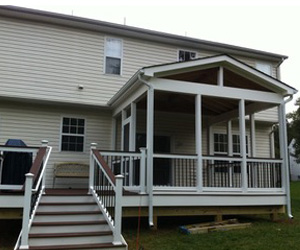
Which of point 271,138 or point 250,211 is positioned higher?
point 271,138

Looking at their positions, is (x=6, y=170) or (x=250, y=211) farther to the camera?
(x=250, y=211)

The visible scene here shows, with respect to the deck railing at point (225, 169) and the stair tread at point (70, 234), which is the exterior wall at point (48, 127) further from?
the stair tread at point (70, 234)

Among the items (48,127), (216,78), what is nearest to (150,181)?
(216,78)

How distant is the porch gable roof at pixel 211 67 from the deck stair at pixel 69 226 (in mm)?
3084

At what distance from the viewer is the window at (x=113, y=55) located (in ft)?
35.7

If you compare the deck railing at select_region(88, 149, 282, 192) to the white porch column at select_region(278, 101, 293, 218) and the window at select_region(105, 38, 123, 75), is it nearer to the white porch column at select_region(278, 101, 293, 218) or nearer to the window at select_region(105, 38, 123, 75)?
the white porch column at select_region(278, 101, 293, 218)

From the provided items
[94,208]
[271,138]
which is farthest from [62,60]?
[271,138]

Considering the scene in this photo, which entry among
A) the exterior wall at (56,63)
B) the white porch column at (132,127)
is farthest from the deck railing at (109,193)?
the exterior wall at (56,63)

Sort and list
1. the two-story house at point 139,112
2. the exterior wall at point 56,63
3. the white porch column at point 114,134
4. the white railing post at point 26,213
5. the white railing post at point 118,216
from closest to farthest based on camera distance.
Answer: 1. the white railing post at point 26,213
2. the white railing post at point 118,216
3. the two-story house at point 139,112
4. the exterior wall at point 56,63
5. the white porch column at point 114,134

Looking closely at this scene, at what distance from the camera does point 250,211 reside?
8.24 meters

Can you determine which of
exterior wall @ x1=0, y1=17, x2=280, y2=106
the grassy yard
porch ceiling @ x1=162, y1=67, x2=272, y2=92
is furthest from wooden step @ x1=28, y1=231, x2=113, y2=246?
exterior wall @ x1=0, y1=17, x2=280, y2=106

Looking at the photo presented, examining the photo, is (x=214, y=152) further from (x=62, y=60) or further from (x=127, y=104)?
(x=62, y=60)

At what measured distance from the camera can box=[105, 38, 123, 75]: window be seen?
10891 mm

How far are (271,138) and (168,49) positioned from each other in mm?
5734
